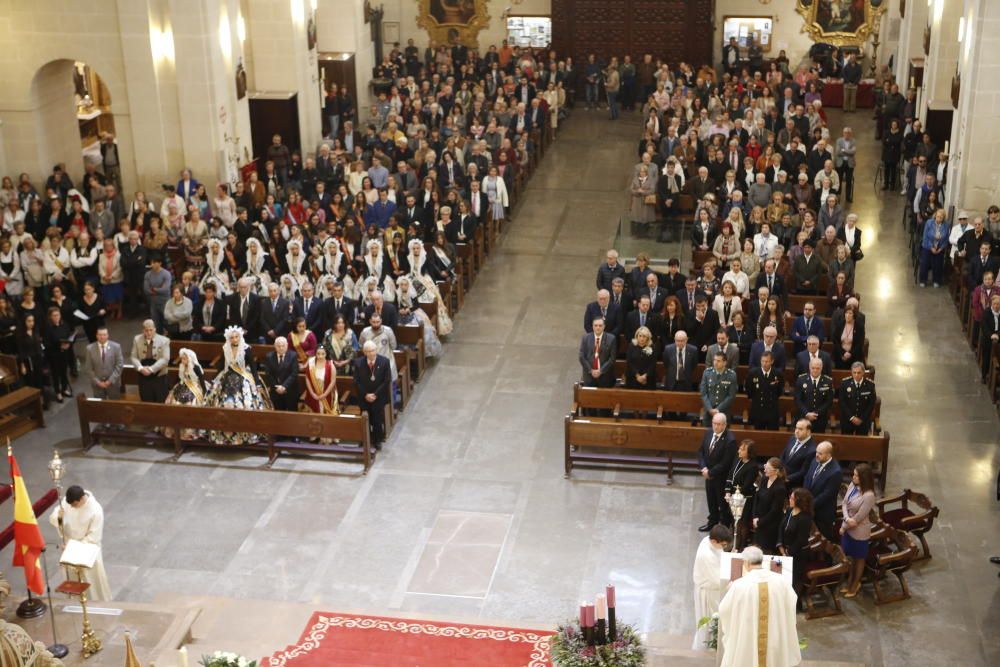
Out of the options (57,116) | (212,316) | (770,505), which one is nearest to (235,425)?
(212,316)

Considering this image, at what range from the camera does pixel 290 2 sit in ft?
88.9

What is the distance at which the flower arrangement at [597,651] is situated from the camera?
404 inches

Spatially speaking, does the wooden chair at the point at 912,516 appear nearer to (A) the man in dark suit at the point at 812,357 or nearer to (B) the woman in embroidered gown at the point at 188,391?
(A) the man in dark suit at the point at 812,357

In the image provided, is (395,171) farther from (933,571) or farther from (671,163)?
(933,571)

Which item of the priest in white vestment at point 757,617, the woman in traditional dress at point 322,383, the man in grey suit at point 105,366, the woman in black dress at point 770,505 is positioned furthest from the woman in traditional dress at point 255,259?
the priest in white vestment at point 757,617

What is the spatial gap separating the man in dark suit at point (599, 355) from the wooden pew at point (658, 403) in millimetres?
223

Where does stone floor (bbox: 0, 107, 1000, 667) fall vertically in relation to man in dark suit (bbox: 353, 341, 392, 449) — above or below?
below

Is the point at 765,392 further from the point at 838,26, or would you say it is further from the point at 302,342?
the point at 838,26

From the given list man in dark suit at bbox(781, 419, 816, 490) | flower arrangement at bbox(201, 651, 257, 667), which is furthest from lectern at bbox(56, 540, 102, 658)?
man in dark suit at bbox(781, 419, 816, 490)

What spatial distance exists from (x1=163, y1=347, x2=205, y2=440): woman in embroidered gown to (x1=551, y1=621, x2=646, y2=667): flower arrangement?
7.02m

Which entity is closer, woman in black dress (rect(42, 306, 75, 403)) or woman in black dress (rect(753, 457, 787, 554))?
woman in black dress (rect(753, 457, 787, 554))

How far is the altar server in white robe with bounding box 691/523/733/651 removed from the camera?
36.7ft

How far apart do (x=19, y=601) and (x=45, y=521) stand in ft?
8.30

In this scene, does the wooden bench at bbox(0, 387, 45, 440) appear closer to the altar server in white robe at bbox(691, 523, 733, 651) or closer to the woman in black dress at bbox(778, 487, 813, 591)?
the altar server in white robe at bbox(691, 523, 733, 651)
